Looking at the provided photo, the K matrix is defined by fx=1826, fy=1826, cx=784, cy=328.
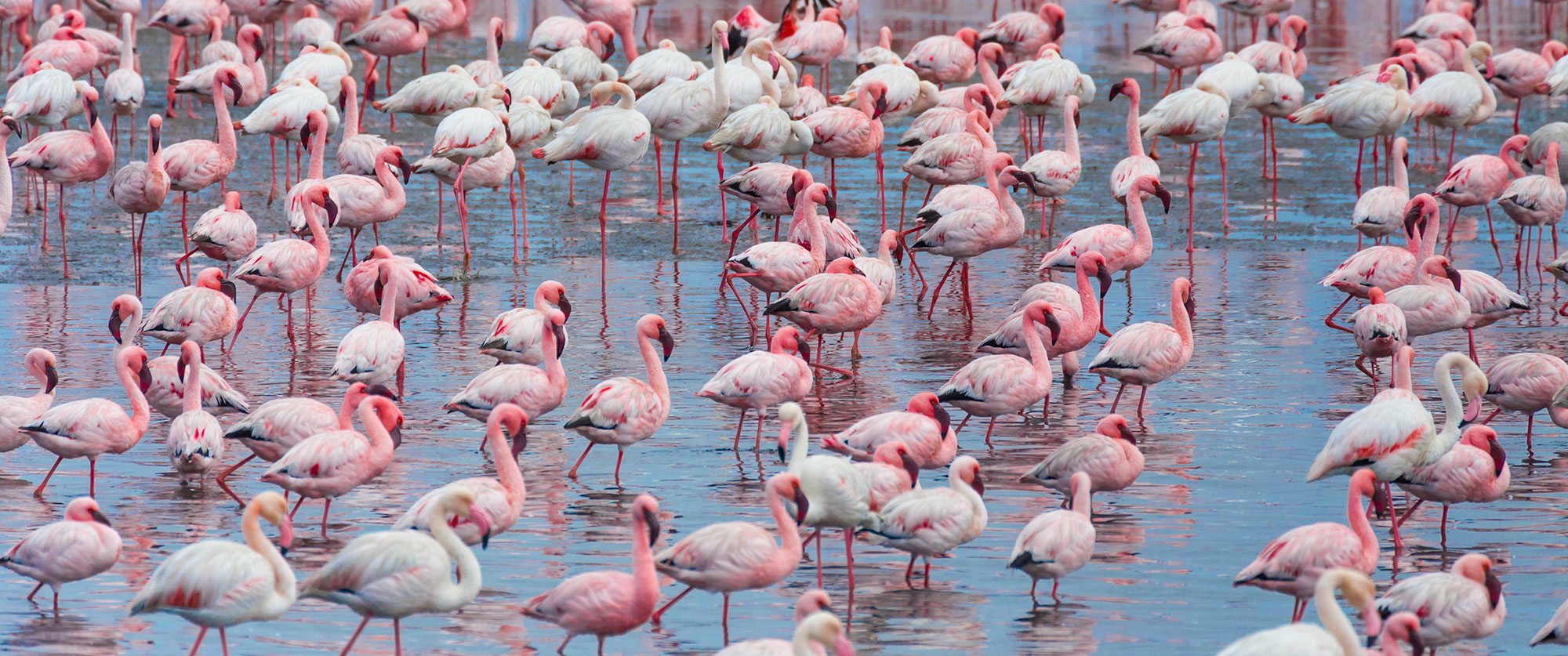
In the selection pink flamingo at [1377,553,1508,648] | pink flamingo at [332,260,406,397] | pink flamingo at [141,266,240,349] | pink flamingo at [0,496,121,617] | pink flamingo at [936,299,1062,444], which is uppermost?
pink flamingo at [141,266,240,349]

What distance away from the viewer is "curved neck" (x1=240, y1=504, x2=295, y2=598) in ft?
21.5

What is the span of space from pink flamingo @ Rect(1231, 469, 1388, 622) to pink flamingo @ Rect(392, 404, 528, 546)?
2934 millimetres

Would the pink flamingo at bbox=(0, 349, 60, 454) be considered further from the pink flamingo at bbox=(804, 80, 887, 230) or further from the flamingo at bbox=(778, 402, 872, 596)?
the pink flamingo at bbox=(804, 80, 887, 230)

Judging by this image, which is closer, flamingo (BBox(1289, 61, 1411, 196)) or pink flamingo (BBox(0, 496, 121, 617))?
pink flamingo (BBox(0, 496, 121, 617))

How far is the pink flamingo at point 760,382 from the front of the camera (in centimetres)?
940

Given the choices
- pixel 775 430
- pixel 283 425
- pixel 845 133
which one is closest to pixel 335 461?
pixel 283 425

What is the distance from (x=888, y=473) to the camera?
7.82 m

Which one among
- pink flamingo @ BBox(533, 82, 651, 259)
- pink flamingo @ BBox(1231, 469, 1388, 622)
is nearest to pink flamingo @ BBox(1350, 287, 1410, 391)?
pink flamingo @ BBox(1231, 469, 1388, 622)

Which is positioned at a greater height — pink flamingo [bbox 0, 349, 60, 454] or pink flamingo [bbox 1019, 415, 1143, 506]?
pink flamingo [bbox 0, 349, 60, 454]

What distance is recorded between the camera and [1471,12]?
2322 cm

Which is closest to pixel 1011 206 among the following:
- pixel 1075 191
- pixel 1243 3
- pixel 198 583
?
pixel 1075 191

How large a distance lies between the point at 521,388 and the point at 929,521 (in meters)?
2.76

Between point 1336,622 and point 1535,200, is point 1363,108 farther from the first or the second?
point 1336,622

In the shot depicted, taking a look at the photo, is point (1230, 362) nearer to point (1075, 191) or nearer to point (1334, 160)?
point (1075, 191)
